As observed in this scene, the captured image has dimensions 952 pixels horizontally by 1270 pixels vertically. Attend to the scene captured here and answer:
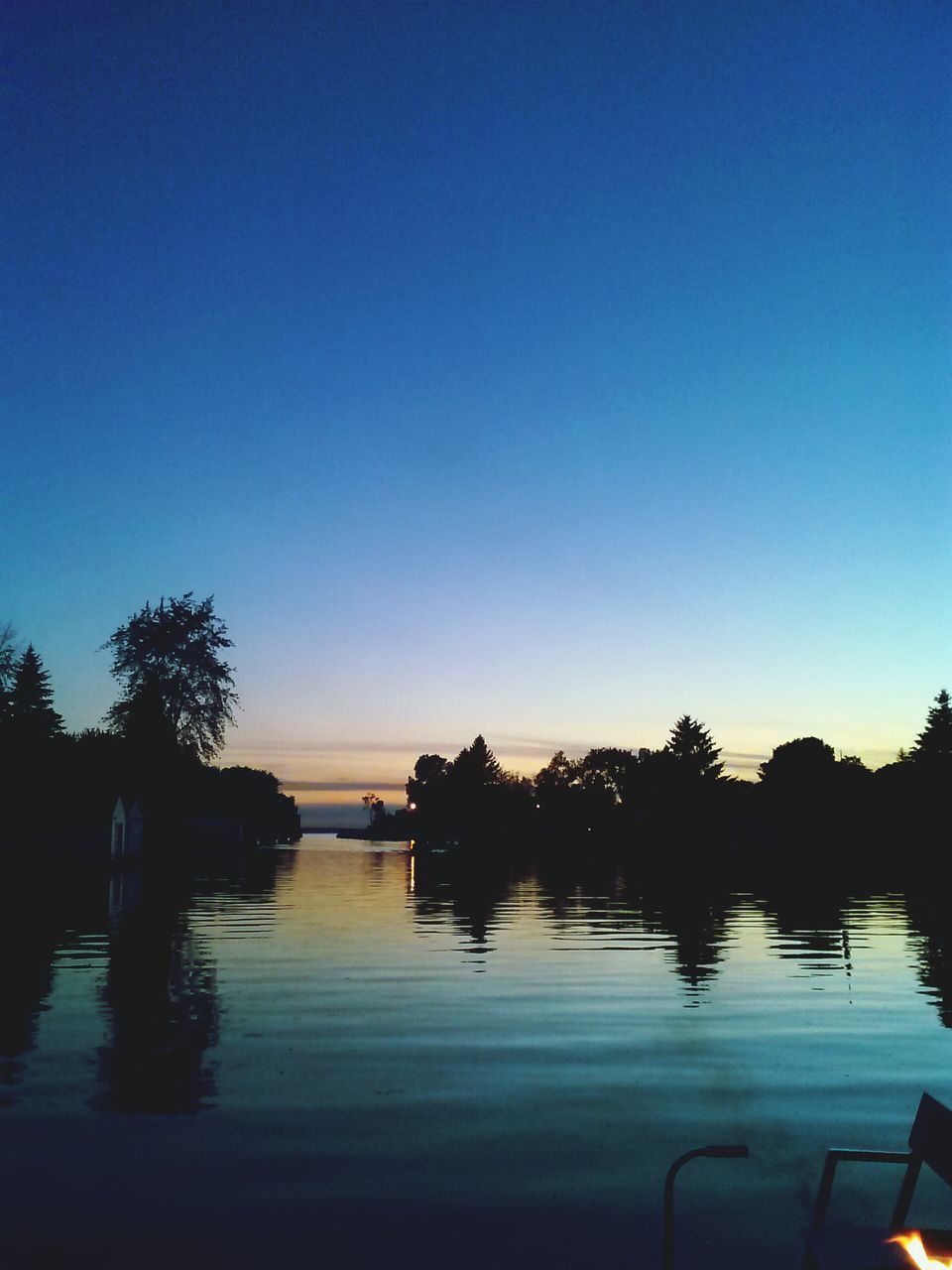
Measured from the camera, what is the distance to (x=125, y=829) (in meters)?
49.8

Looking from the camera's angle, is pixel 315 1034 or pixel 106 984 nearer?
pixel 315 1034

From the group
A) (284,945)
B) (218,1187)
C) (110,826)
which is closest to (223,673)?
(110,826)

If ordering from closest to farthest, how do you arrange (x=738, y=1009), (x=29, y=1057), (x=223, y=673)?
(x=29, y=1057) < (x=738, y=1009) < (x=223, y=673)

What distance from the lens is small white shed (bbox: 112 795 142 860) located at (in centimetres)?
4972

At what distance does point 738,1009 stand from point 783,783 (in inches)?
4118

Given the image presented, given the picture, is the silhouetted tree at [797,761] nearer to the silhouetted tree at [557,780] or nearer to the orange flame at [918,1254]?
the silhouetted tree at [557,780]

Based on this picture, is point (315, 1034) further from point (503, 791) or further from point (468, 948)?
point (503, 791)

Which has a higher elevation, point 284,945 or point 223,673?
point 223,673

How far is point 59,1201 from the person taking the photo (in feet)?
24.6

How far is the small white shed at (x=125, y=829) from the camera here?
→ 1957 inches

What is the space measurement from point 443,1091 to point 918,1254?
6.99 m

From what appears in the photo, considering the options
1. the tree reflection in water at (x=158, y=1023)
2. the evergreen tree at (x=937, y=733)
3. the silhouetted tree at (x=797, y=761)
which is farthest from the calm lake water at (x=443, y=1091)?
the silhouetted tree at (x=797, y=761)

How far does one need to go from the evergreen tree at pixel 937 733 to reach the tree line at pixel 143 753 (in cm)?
6143

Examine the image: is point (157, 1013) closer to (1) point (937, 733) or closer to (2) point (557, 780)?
(1) point (937, 733)
